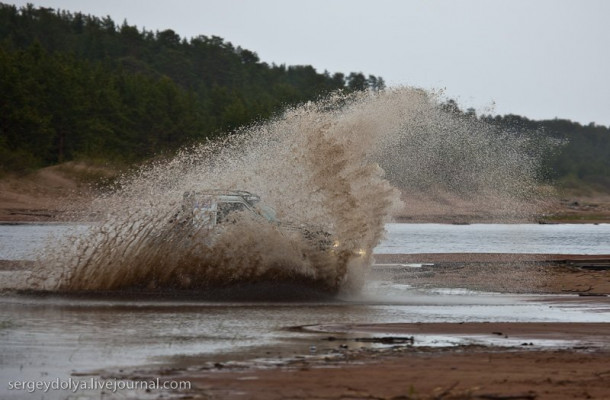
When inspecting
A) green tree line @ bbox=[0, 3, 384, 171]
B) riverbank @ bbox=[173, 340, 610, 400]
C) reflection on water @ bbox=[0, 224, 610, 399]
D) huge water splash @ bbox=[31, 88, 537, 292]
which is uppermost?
green tree line @ bbox=[0, 3, 384, 171]

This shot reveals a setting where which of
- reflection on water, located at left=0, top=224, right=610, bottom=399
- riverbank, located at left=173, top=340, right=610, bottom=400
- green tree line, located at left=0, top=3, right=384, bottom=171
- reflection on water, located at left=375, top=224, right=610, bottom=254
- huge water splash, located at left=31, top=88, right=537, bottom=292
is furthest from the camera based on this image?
green tree line, located at left=0, top=3, right=384, bottom=171

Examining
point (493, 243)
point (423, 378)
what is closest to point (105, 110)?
point (493, 243)

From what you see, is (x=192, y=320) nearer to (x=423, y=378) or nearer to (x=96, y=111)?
(x=423, y=378)

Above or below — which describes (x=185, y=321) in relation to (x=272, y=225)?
below

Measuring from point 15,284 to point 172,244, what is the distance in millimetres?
3048

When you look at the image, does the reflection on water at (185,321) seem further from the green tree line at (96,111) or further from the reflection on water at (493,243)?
the green tree line at (96,111)

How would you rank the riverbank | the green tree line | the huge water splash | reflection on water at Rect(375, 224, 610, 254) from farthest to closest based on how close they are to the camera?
1. the green tree line
2. reflection on water at Rect(375, 224, 610, 254)
3. the huge water splash
4. the riverbank

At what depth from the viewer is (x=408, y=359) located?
33.8ft

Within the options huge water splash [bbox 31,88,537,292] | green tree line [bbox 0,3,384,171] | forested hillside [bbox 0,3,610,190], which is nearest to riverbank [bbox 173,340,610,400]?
huge water splash [bbox 31,88,537,292]

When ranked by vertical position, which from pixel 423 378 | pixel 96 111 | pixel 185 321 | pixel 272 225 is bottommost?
pixel 423 378

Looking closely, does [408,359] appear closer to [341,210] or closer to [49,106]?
[341,210]

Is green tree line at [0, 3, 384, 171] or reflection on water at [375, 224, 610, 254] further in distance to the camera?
green tree line at [0, 3, 384, 171]

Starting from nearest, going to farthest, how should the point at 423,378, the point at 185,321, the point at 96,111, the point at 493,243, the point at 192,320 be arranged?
the point at 423,378, the point at 185,321, the point at 192,320, the point at 493,243, the point at 96,111

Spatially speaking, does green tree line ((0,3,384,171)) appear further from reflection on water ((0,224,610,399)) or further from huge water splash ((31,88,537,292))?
reflection on water ((0,224,610,399))
